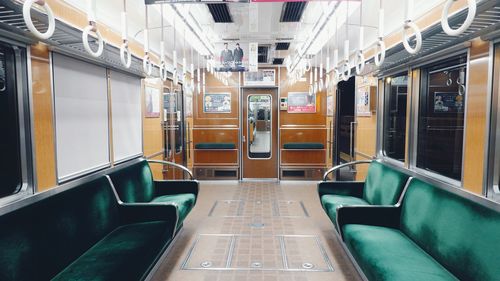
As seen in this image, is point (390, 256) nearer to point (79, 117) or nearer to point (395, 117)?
point (395, 117)

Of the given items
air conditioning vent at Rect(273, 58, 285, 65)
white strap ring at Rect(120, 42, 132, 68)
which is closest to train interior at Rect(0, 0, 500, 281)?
white strap ring at Rect(120, 42, 132, 68)

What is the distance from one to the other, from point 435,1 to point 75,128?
12.2ft

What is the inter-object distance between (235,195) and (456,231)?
441cm

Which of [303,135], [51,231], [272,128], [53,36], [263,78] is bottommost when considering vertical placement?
[51,231]

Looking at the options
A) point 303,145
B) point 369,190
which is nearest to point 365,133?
point 369,190

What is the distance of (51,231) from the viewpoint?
90.4 inches

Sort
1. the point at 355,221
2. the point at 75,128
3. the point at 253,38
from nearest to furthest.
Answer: the point at 75,128
the point at 355,221
the point at 253,38

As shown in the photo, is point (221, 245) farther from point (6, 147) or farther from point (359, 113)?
point (359, 113)

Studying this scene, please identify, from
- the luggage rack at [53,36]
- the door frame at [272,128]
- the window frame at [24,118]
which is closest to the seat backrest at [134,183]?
the window frame at [24,118]

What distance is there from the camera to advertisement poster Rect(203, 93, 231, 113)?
25.2 ft

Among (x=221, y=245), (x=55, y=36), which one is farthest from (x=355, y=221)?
(x=55, y=36)

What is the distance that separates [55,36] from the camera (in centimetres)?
239

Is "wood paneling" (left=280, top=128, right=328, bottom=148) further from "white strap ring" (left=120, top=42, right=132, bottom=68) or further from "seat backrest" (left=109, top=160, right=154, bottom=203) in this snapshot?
"white strap ring" (left=120, top=42, right=132, bottom=68)

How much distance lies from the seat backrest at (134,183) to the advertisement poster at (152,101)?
3.02 feet
